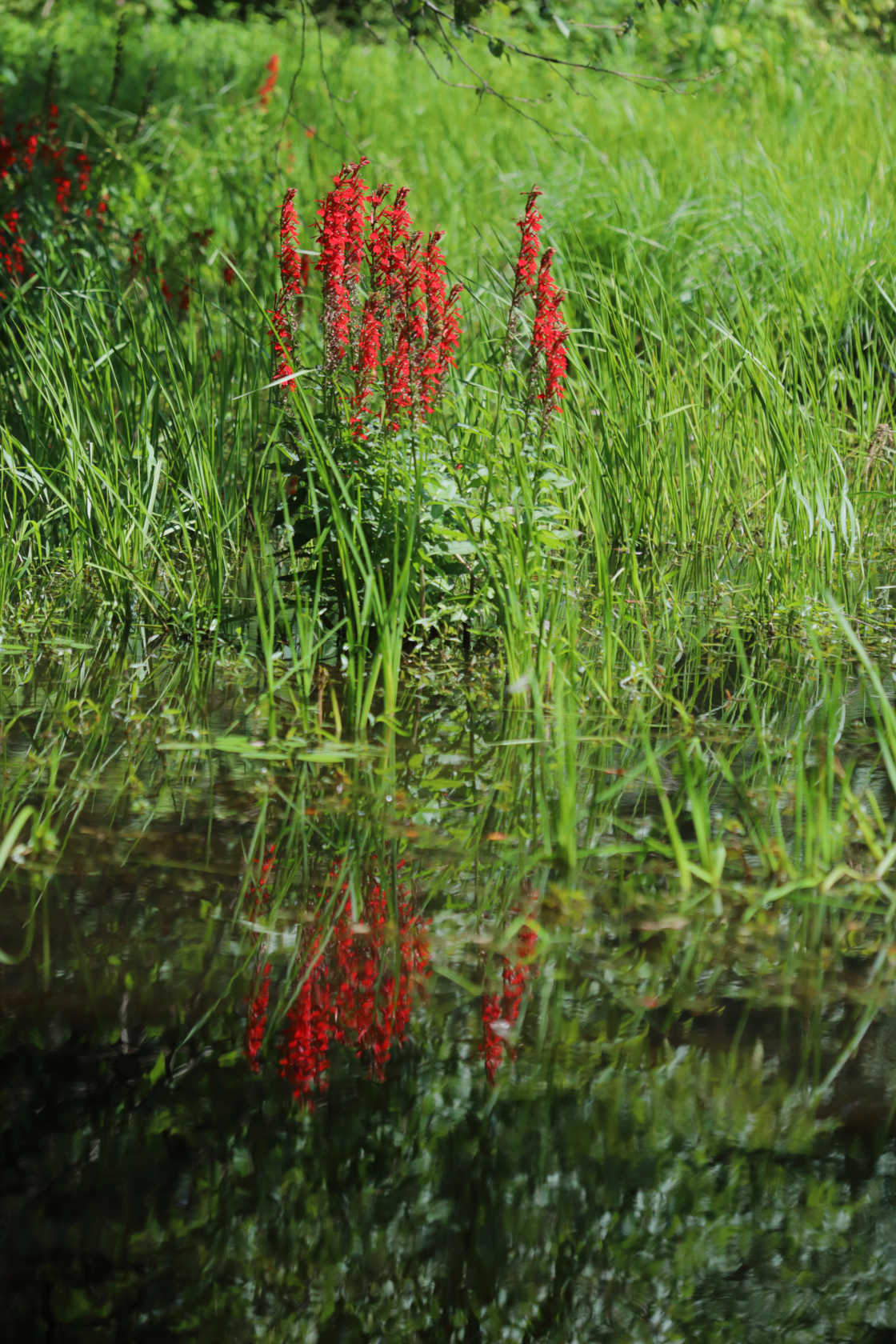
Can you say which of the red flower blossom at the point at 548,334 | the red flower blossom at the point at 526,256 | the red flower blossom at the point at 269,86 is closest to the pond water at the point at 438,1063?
the red flower blossom at the point at 548,334

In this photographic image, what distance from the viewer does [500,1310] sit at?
142 centimetres

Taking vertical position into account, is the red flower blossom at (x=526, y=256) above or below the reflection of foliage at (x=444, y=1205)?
above

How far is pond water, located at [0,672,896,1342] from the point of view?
1.43 meters

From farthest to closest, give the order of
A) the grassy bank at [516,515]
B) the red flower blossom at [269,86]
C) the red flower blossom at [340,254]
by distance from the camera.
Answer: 1. the red flower blossom at [269,86]
2. the red flower blossom at [340,254]
3. the grassy bank at [516,515]

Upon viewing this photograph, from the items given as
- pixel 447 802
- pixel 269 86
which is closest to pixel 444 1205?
pixel 447 802

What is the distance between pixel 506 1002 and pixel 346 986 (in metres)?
0.23

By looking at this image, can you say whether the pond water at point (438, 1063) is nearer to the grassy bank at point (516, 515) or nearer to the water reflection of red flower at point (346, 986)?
the water reflection of red flower at point (346, 986)

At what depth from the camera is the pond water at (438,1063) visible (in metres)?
1.43

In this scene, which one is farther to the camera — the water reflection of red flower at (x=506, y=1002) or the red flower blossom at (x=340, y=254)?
the red flower blossom at (x=340, y=254)

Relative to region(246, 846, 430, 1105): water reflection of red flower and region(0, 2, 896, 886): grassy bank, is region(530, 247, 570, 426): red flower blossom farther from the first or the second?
region(246, 846, 430, 1105): water reflection of red flower

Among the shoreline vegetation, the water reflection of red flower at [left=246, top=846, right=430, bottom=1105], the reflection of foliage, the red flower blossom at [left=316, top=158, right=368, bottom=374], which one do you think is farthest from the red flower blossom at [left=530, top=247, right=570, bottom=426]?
the reflection of foliage

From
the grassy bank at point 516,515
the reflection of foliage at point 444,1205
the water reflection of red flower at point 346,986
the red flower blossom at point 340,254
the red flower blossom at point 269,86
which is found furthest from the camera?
the red flower blossom at point 269,86

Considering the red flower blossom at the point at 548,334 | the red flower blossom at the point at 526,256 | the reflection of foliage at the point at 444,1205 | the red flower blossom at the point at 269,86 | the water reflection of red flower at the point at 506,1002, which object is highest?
the red flower blossom at the point at 526,256

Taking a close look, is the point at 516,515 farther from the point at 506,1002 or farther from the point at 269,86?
the point at 269,86
